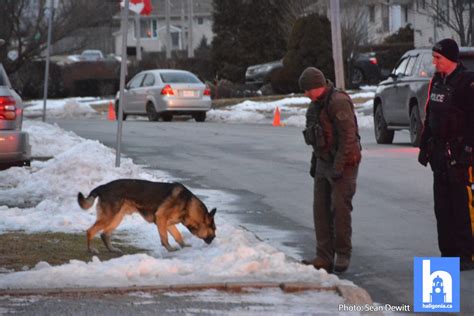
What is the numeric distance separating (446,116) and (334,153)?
3.07 ft

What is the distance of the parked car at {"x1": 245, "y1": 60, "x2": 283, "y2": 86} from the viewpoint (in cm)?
4888

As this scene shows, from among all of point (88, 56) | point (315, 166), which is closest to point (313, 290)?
point (315, 166)

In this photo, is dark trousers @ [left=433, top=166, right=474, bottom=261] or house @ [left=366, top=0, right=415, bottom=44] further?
house @ [left=366, top=0, right=415, bottom=44]

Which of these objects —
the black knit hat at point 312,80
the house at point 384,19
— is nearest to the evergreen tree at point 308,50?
the house at point 384,19

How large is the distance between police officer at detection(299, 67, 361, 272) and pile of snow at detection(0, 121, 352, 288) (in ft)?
1.42

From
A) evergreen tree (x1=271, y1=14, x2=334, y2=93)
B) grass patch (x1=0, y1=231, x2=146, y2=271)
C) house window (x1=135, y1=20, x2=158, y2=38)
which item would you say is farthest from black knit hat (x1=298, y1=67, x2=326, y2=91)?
house window (x1=135, y1=20, x2=158, y2=38)

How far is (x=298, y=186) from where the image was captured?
623 inches

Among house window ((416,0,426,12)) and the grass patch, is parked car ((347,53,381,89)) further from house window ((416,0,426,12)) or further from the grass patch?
the grass patch

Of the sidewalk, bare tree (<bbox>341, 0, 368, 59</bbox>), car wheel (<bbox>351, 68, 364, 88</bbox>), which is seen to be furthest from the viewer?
car wheel (<bbox>351, 68, 364, 88</bbox>)

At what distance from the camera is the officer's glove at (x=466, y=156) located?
9.38 m

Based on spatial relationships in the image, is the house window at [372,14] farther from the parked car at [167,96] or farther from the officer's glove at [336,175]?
the officer's glove at [336,175]

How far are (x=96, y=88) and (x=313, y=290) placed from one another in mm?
47174

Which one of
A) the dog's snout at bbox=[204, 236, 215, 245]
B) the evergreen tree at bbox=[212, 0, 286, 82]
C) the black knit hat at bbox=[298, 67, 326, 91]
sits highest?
the evergreen tree at bbox=[212, 0, 286, 82]

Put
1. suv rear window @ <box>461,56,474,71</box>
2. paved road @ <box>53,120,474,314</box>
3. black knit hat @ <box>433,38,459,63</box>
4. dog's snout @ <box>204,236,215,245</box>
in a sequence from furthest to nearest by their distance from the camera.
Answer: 1. suv rear window @ <box>461,56,474,71</box>
2. dog's snout @ <box>204,236,215,245</box>
3. paved road @ <box>53,120,474,314</box>
4. black knit hat @ <box>433,38,459,63</box>
